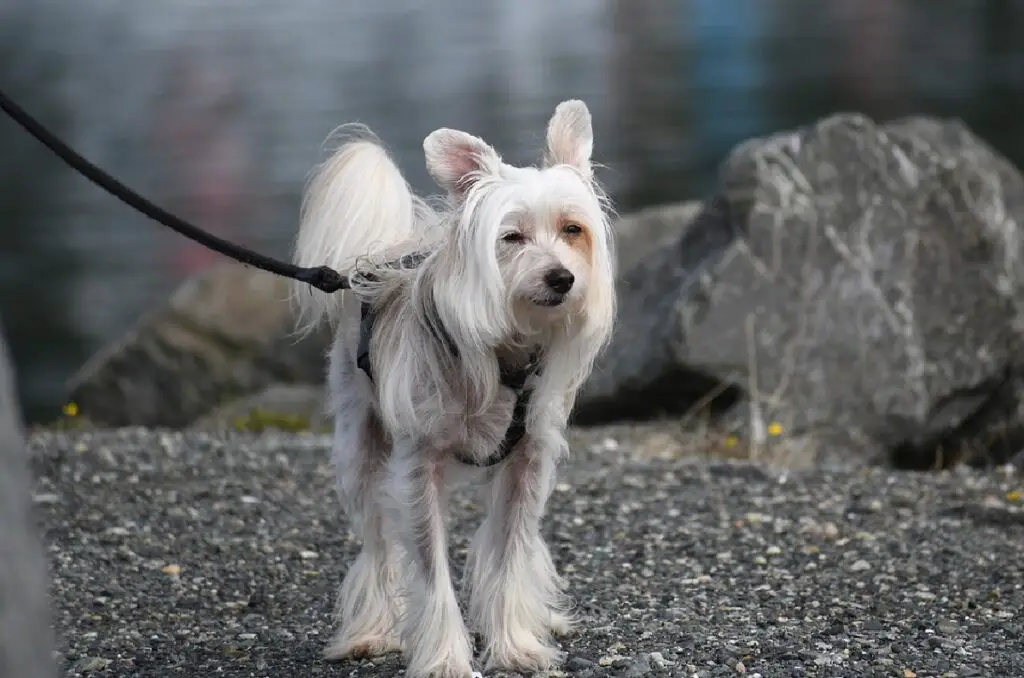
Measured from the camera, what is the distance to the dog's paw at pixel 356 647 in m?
5.67

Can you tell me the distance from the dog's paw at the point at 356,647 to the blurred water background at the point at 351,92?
36.4 feet

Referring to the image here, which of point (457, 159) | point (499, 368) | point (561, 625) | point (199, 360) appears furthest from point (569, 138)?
point (199, 360)

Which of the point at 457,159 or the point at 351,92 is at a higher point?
the point at 457,159

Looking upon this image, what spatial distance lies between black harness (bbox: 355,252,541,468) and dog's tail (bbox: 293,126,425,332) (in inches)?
10.5

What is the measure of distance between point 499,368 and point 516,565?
76 cm

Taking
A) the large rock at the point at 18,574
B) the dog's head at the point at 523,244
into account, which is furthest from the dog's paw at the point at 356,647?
the large rock at the point at 18,574

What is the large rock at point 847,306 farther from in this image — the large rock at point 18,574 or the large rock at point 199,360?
the large rock at point 18,574

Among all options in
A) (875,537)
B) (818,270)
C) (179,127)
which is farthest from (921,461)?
(179,127)

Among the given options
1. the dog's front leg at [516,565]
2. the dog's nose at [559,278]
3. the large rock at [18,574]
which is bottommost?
the dog's front leg at [516,565]

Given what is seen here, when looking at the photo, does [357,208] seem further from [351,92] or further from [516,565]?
[351,92]

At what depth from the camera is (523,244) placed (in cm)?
487

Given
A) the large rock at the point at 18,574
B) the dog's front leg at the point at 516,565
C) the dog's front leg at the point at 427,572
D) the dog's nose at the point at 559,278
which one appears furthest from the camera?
the dog's front leg at the point at 516,565

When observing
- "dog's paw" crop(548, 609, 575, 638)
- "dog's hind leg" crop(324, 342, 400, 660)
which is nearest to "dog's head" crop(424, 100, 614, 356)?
"dog's hind leg" crop(324, 342, 400, 660)

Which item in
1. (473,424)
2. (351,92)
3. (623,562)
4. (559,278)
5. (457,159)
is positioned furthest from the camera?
(351,92)
